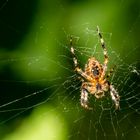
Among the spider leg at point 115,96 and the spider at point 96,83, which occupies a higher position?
the spider at point 96,83

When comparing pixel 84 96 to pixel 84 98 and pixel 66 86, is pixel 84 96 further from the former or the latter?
pixel 66 86

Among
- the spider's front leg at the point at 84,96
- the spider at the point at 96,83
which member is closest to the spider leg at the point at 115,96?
the spider at the point at 96,83

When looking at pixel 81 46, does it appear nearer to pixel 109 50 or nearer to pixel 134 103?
pixel 109 50

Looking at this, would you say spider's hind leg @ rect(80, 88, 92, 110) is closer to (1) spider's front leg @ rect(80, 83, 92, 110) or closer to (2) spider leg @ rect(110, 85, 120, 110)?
(1) spider's front leg @ rect(80, 83, 92, 110)

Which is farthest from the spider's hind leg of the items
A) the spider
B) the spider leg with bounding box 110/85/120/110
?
the spider leg with bounding box 110/85/120/110

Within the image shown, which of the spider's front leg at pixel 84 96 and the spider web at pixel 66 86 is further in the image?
the spider's front leg at pixel 84 96

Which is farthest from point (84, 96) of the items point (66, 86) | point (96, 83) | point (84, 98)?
point (66, 86)

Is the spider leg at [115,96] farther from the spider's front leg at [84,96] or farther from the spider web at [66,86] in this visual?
the spider's front leg at [84,96]

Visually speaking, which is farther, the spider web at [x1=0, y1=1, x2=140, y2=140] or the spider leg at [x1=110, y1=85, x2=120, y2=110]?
the spider leg at [x1=110, y1=85, x2=120, y2=110]

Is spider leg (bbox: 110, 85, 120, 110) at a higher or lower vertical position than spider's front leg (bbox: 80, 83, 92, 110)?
lower
